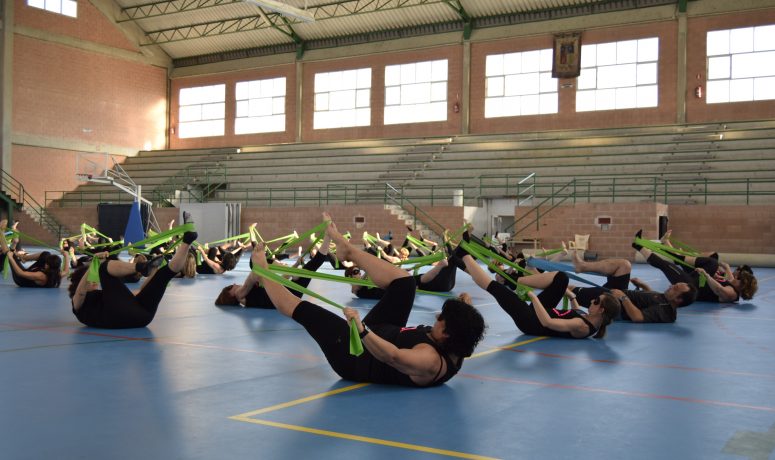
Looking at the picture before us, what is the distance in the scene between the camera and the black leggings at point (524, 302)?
8.42 meters

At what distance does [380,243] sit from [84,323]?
933 cm

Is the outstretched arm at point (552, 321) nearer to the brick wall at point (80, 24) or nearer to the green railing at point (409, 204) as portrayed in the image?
the green railing at point (409, 204)

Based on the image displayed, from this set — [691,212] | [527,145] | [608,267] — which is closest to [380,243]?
[608,267]

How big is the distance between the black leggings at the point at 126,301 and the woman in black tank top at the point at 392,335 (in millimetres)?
2528

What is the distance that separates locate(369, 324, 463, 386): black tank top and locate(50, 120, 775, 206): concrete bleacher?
22731mm

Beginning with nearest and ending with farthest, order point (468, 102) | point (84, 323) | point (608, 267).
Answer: point (84, 323) < point (608, 267) < point (468, 102)

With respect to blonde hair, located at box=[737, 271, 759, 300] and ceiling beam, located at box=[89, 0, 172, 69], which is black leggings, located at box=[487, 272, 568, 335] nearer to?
blonde hair, located at box=[737, 271, 759, 300]

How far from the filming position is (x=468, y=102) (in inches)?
1416

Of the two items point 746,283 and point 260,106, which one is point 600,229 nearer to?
point 746,283

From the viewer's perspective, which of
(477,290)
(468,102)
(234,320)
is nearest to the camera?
(234,320)

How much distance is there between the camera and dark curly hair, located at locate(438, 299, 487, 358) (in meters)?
5.33

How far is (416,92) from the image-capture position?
124 feet

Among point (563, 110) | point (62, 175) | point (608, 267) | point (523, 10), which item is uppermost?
point (523, 10)

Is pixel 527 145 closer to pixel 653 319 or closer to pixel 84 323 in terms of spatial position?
pixel 653 319
